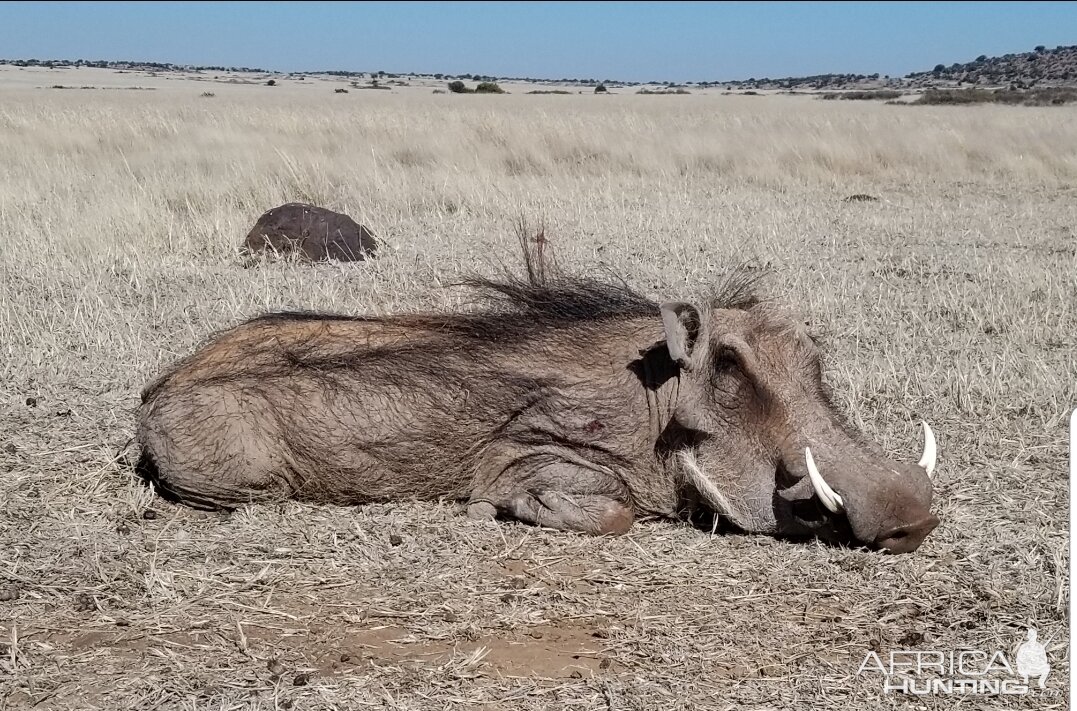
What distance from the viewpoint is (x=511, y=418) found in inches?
166

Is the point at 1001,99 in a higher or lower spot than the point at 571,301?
higher

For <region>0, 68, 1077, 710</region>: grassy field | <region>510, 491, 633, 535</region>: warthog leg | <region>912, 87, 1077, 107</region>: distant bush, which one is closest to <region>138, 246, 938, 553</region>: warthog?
<region>510, 491, 633, 535</region>: warthog leg

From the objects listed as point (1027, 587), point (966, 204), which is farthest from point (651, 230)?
point (1027, 587)

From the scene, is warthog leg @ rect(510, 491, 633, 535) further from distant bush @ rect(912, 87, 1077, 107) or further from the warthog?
distant bush @ rect(912, 87, 1077, 107)

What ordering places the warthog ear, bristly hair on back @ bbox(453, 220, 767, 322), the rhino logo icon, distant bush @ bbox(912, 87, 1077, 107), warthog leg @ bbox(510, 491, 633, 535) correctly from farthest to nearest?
1. distant bush @ bbox(912, 87, 1077, 107)
2. bristly hair on back @ bbox(453, 220, 767, 322)
3. warthog leg @ bbox(510, 491, 633, 535)
4. the warthog ear
5. the rhino logo icon

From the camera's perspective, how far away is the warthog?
13.2 feet

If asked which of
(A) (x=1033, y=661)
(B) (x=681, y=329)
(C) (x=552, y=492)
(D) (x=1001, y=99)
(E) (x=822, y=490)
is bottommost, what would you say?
(A) (x=1033, y=661)

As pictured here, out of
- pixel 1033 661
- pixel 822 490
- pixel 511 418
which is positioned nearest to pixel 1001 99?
pixel 511 418

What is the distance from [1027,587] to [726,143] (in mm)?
14808

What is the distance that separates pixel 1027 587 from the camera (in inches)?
141

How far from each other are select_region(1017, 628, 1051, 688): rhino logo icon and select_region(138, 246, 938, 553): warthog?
883mm

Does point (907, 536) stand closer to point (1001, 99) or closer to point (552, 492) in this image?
point (552, 492)

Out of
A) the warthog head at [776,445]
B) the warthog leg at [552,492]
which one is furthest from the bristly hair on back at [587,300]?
the warthog leg at [552,492]

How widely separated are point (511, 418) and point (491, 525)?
1.37 ft
